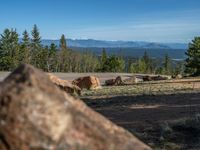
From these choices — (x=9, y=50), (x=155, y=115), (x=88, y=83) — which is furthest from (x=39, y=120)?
(x=9, y=50)

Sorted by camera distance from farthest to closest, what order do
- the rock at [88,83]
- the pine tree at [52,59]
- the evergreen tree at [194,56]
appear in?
the pine tree at [52,59], the evergreen tree at [194,56], the rock at [88,83]

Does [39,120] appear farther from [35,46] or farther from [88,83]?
[35,46]

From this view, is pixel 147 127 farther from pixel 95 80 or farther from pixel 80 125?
pixel 95 80

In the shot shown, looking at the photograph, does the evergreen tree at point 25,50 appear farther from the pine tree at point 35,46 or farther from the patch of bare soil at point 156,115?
the patch of bare soil at point 156,115

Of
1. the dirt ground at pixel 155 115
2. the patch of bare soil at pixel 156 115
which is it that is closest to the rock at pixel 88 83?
the dirt ground at pixel 155 115

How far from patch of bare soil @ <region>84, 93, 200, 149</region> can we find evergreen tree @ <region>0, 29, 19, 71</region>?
77.3 meters

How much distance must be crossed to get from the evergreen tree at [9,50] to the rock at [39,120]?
92987 mm

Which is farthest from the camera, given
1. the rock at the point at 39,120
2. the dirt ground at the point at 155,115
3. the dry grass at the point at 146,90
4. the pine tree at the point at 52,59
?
the pine tree at the point at 52,59

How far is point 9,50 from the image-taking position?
322 feet

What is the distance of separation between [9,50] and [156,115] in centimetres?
8538

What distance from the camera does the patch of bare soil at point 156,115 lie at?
11.1 meters

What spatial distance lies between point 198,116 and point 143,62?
11322 centimetres

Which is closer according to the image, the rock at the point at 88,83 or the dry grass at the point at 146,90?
the dry grass at the point at 146,90

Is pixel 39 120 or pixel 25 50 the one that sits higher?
pixel 39 120
